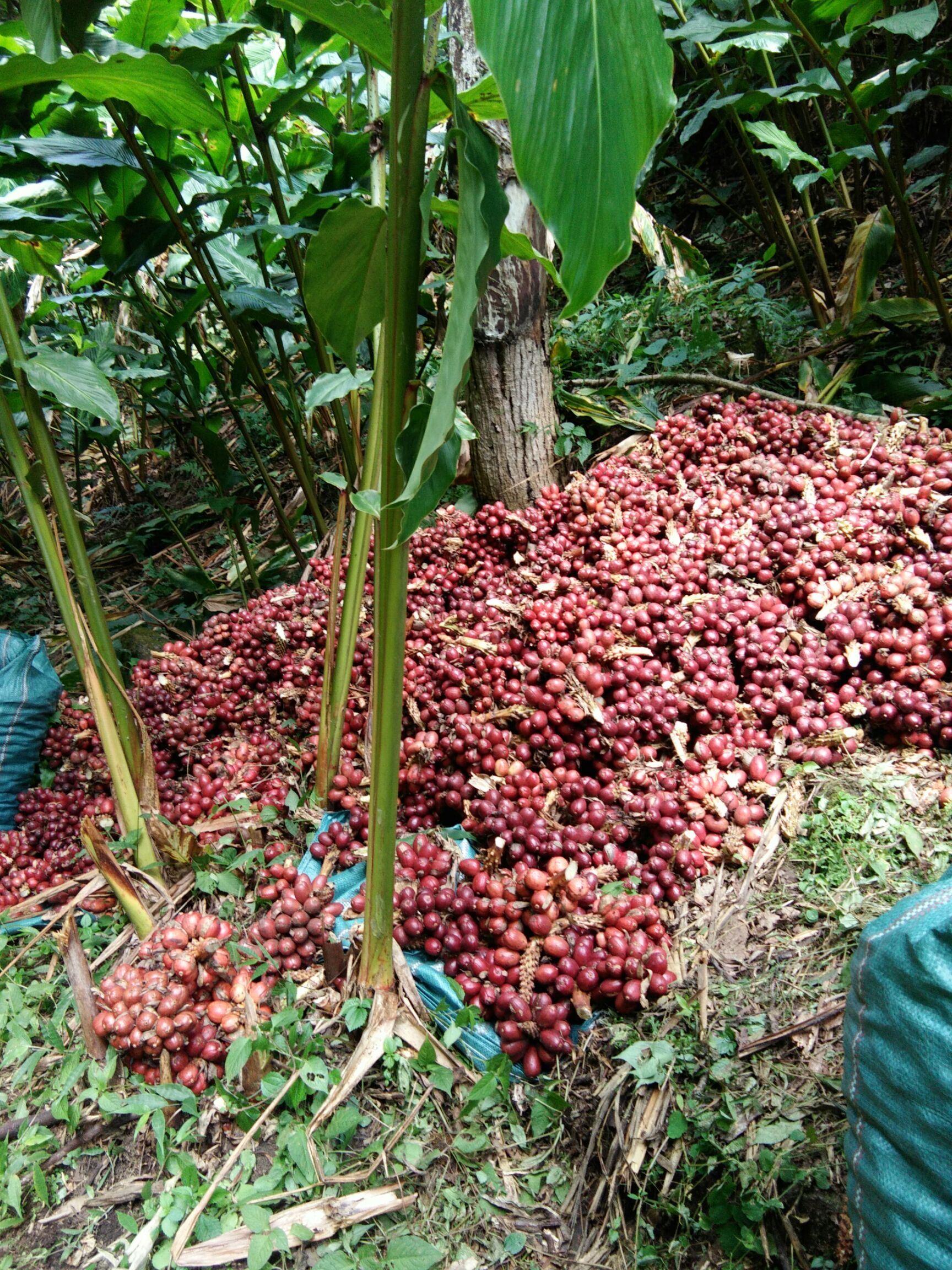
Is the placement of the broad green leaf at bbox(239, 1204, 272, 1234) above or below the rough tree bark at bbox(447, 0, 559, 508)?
below

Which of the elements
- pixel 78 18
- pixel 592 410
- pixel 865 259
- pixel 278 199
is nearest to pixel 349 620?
pixel 278 199

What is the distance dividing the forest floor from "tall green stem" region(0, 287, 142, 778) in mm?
650

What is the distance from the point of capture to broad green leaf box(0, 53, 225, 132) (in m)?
1.37

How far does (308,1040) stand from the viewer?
4.48 feet

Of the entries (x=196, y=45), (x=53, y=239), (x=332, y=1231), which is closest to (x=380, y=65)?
(x=196, y=45)

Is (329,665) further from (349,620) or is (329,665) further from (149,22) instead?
(149,22)

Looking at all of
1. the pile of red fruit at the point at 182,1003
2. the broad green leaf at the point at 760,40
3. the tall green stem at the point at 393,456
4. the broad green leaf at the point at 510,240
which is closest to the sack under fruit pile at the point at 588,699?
the pile of red fruit at the point at 182,1003

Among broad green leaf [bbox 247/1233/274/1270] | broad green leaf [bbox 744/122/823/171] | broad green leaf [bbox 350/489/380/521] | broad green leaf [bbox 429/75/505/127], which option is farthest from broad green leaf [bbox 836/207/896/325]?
broad green leaf [bbox 247/1233/274/1270]

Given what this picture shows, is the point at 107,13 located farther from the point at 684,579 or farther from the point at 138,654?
the point at 684,579

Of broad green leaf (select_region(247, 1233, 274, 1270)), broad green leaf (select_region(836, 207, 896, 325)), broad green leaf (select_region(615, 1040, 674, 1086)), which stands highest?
broad green leaf (select_region(836, 207, 896, 325))

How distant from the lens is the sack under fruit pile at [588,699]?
1.45m

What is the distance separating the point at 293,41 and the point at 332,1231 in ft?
8.39

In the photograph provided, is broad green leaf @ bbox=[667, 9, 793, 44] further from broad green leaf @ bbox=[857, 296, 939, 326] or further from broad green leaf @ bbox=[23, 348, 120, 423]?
A: broad green leaf @ bbox=[23, 348, 120, 423]

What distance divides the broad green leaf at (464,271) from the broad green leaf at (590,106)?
0.09 metres
